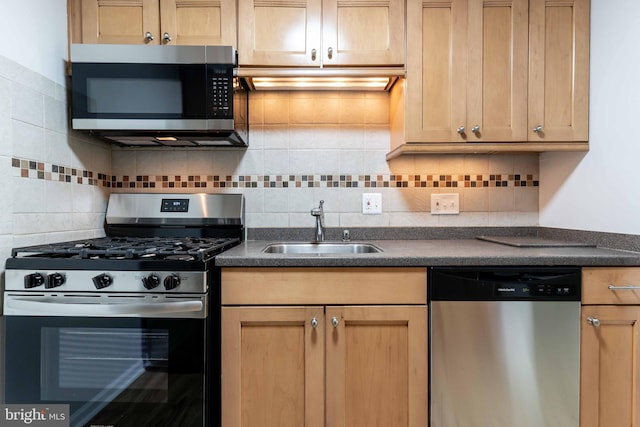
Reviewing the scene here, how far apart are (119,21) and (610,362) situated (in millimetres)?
2534

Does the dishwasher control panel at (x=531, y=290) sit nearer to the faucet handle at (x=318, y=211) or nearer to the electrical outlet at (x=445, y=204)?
the electrical outlet at (x=445, y=204)

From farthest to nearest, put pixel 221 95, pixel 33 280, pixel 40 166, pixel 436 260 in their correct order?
pixel 221 95 → pixel 40 166 → pixel 436 260 → pixel 33 280

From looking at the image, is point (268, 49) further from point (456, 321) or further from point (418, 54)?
point (456, 321)

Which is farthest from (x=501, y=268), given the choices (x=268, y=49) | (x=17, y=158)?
(x=17, y=158)

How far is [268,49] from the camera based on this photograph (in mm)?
1658

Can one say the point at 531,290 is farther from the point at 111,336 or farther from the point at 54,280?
the point at 54,280

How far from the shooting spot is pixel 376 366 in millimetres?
1368

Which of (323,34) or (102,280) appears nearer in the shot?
(102,280)

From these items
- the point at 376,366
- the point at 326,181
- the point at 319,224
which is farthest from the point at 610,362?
the point at 326,181

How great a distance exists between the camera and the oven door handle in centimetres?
127

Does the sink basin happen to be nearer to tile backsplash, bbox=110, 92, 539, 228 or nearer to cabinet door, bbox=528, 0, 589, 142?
tile backsplash, bbox=110, 92, 539, 228

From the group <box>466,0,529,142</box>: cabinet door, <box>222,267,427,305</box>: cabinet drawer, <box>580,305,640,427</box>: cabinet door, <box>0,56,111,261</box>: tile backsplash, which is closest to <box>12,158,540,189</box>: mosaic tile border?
<box>0,56,111,261</box>: tile backsplash

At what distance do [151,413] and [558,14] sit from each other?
245cm

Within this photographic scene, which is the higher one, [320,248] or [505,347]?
[320,248]
